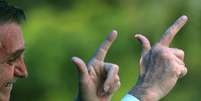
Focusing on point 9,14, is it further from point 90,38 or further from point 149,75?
point 90,38

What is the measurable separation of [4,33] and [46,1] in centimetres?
933

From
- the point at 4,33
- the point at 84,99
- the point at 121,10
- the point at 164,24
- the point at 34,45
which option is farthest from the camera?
the point at 121,10

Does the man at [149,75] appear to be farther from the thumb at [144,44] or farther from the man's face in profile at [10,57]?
the man's face in profile at [10,57]

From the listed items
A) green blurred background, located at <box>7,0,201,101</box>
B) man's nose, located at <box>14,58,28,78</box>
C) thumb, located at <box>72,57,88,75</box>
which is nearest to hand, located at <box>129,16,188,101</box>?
thumb, located at <box>72,57,88,75</box>

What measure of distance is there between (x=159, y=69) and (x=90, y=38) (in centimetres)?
716

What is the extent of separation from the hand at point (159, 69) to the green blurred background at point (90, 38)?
576 centimetres

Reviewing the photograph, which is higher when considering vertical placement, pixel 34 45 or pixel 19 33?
pixel 19 33

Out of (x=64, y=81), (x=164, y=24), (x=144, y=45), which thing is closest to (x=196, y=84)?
(x=164, y=24)

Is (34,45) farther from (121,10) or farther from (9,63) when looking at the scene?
(9,63)

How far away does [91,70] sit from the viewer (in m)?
4.36

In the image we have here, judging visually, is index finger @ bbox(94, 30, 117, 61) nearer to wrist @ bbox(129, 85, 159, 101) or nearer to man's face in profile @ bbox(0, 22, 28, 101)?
wrist @ bbox(129, 85, 159, 101)

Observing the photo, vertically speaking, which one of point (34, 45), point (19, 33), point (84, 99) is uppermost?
point (19, 33)

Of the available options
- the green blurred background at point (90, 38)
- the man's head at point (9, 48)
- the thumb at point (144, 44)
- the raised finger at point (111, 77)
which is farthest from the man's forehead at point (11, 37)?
the green blurred background at point (90, 38)

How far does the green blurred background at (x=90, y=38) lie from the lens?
36.9 ft
